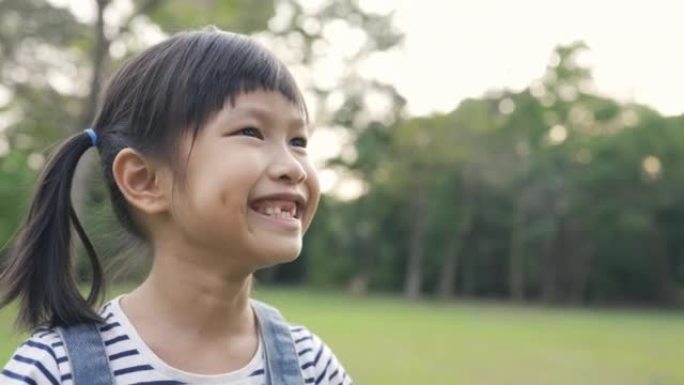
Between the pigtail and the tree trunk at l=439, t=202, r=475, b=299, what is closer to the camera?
the pigtail

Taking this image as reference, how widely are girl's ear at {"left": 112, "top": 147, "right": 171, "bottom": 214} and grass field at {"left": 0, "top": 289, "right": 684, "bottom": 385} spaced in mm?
3652

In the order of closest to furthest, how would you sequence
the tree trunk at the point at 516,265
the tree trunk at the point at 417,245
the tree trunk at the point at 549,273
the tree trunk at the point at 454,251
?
the tree trunk at the point at 417,245 → the tree trunk at the point at 516,265 → the tree trunk at the point at 454,251 → the tree trunk at the point at 549,273

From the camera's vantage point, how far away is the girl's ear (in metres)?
1.19

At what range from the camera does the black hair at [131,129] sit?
1.17 m

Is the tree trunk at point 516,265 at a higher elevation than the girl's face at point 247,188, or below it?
below

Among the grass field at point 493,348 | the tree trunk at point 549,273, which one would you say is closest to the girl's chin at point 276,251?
the grass field at point 493,348

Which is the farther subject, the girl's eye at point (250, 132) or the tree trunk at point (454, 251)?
the tree trunk at point (454, 251)

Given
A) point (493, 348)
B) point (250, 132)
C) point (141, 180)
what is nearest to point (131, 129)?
point (141, 180)

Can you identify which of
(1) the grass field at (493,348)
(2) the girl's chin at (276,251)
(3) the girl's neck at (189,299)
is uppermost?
(2) the girl's chin at (276,251)

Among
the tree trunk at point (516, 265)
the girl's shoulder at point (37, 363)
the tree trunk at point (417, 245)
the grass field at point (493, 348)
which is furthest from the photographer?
the tree trunk at point (516, 265)

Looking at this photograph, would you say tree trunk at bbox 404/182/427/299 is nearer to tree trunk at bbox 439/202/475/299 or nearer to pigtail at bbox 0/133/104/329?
tree trunk at bbox 439/202/475/299

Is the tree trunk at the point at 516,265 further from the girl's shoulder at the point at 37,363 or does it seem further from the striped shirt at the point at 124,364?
the girl's shoulder at the point at 37,363

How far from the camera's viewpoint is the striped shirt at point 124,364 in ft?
3.45

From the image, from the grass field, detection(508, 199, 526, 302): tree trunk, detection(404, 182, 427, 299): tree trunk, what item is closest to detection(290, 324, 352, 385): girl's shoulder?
the grass field
